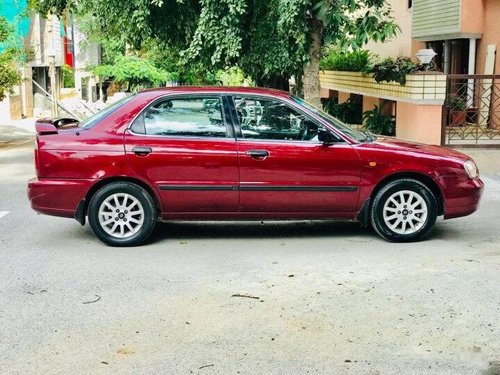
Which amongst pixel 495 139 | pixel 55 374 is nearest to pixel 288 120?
pixel 55 374

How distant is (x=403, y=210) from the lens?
26.5 feet

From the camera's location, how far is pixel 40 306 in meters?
5.97

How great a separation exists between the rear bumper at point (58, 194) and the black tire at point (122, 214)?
0.50 ft

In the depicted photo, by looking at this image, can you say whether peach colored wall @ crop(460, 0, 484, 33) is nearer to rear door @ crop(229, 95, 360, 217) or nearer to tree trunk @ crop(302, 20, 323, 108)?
tree trunk @ crop(302, 20, 323, 108)

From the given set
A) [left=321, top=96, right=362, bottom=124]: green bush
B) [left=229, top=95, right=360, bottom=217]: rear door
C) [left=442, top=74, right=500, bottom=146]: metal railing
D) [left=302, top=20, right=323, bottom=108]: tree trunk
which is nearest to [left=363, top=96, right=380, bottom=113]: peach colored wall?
[left=321, top=96, right=362, bottom=124]: green bush

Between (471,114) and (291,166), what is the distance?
12.7m

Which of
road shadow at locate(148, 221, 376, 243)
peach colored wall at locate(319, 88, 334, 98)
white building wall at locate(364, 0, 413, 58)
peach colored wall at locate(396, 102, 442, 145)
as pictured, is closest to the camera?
road shadow at locate(148, 221, 376, 243)

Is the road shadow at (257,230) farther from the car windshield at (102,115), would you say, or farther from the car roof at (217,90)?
the car roof at (217,90)

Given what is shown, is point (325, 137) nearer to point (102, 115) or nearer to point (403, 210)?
point (403, 210)

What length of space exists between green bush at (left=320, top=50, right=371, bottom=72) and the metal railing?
126 inches

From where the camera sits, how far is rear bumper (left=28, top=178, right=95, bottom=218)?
7852 mm

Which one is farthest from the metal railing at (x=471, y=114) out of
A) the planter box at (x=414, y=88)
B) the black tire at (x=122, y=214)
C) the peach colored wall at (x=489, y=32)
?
the black tire at (x=122, y=214)

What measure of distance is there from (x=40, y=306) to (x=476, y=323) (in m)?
3.26

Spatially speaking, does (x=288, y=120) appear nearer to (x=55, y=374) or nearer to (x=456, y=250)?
(x=456, y=250)
